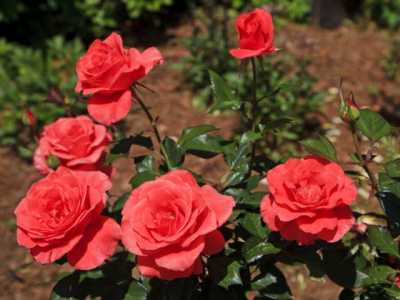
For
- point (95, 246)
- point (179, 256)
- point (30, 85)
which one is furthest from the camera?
point (30, 85)

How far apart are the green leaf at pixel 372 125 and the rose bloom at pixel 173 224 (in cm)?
32

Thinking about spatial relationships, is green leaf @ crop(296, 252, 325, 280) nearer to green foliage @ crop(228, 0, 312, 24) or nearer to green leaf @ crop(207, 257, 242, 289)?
green leaf @ crop(207, 257, 242, 289)

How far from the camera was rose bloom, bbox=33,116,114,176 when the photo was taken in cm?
118

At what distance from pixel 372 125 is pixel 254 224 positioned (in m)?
0.31

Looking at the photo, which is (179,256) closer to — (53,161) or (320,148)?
(320,148)

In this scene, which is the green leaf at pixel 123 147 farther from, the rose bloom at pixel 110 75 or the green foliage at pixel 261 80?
the green foliage at pixel 261 80

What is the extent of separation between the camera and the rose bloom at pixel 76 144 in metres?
1.18

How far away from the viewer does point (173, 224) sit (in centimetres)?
83

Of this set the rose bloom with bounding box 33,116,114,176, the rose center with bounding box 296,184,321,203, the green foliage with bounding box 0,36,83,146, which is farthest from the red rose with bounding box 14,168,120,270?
the green foliage with bounding box 0,36,83,146

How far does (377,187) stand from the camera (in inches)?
38.1

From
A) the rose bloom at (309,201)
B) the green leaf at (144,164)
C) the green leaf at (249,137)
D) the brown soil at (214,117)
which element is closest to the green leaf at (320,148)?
the rose bloom at (309,201)

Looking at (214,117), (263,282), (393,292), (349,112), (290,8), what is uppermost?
(349,112)

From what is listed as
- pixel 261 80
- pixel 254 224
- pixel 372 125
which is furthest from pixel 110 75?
pixel 261 80

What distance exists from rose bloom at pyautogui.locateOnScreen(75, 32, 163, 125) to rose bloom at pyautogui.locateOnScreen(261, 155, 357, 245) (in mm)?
325
